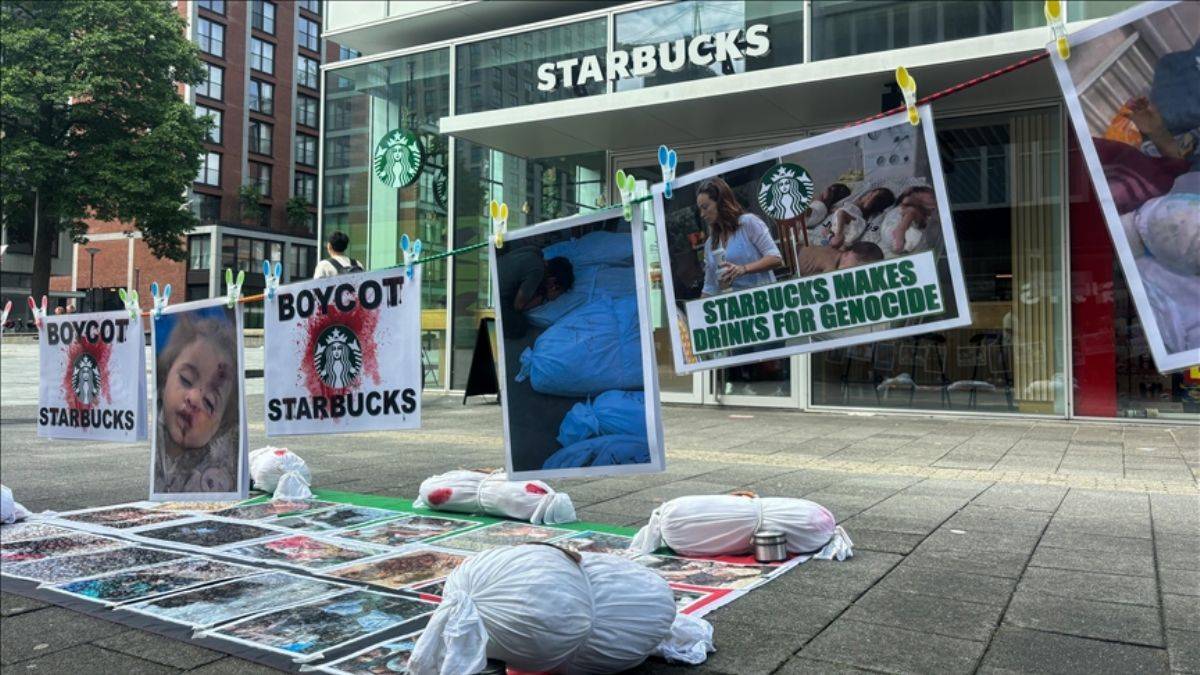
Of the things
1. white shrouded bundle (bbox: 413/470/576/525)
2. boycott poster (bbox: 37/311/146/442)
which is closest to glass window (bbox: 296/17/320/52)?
boycott poster (bbox: 37/311/146/442)

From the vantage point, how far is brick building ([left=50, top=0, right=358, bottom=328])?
51750 millimetres

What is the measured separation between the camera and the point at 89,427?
5.23 metres

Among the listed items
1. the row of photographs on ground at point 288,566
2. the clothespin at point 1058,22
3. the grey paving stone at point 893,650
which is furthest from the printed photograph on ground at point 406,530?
the clothespin at point 1058,22

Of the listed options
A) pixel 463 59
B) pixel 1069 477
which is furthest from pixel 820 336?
pixel 463 59

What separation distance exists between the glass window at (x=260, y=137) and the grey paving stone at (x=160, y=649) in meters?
58.5

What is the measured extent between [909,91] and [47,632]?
3975 mm

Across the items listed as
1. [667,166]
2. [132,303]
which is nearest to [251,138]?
[132,303]

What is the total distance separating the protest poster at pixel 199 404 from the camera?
4637 mm

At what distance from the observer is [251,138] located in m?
56.1

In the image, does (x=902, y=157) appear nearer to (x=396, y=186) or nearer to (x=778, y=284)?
(x=778, y=284)

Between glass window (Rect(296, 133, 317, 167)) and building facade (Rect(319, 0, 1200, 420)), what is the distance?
A: 162 feet

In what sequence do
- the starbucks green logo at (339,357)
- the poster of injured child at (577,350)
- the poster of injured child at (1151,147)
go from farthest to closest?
the starbucks green logo at (339,357) → the poster of injured child at (577,350) → the poster of injured child at (1151,147)

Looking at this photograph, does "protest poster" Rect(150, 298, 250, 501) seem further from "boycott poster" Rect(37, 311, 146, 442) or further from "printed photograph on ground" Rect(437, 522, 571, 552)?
"printed photograph on ground" Rect(437, 522, 571, 552)

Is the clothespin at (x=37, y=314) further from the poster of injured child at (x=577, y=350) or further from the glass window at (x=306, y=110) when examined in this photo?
the glass window at (x=306, y=110)
